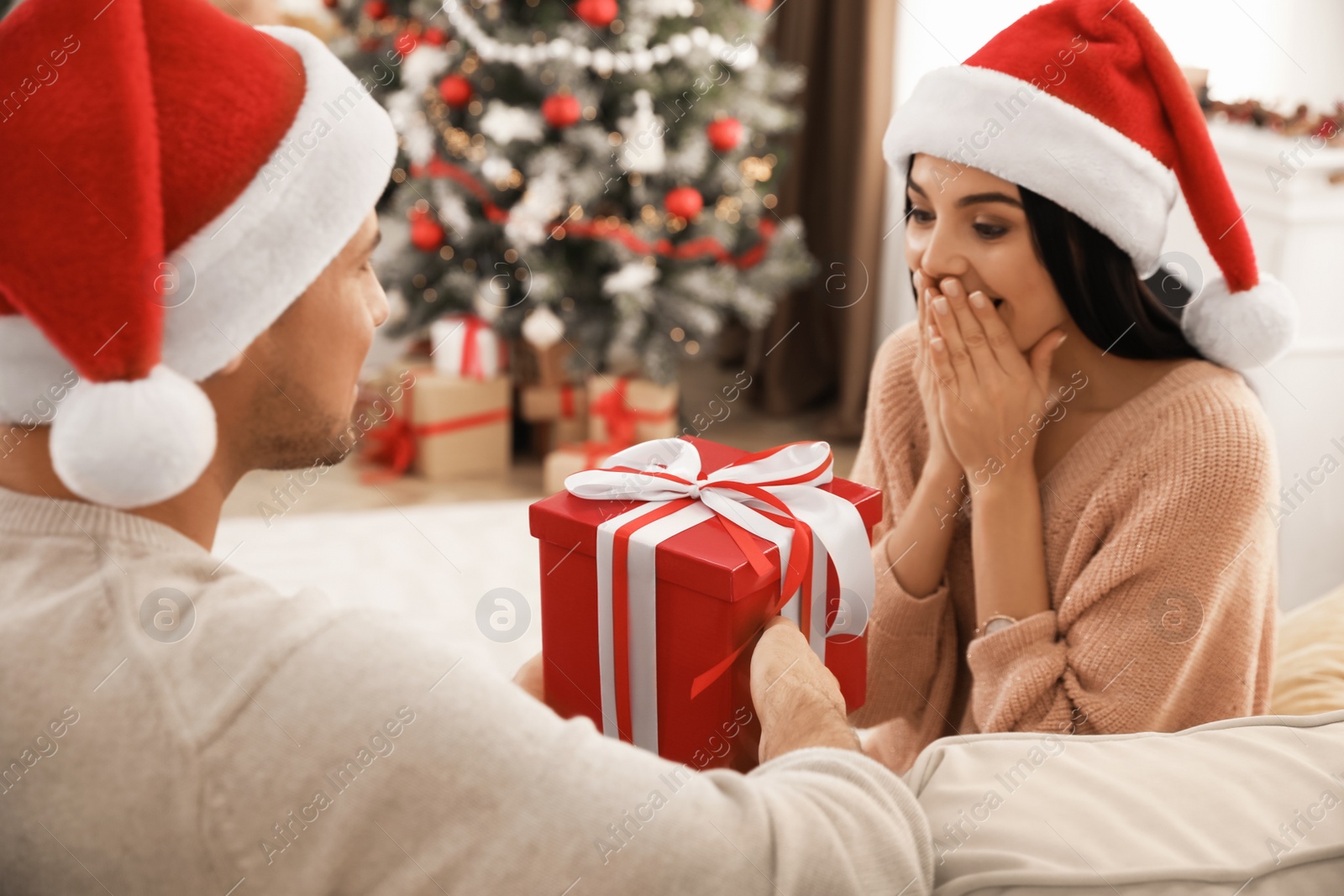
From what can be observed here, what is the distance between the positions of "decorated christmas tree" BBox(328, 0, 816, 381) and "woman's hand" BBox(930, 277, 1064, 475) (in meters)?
1.80

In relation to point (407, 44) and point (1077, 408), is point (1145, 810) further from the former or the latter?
point (407, 44)

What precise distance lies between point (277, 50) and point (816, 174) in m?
3.34

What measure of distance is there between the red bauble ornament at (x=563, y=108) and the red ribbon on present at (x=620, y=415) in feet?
2.72

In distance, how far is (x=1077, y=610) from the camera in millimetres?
1200

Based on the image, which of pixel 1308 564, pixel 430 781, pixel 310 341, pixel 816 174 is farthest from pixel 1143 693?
pixel 816 174

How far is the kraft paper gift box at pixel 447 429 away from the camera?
3.39 m

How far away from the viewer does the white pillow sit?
682mm

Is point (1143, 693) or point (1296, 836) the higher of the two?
point (1296, 836)

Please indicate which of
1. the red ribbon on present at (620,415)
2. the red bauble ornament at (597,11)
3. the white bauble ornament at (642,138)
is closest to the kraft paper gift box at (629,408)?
the red ribbon on present at (620,415)

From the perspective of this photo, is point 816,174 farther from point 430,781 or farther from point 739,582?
point 430,781

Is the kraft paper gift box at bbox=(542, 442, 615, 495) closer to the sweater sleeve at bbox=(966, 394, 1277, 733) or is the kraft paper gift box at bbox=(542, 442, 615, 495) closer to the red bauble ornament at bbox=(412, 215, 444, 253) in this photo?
the red bauble ornament at bbox=(412, 215, 444, 253)

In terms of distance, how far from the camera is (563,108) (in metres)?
2.85

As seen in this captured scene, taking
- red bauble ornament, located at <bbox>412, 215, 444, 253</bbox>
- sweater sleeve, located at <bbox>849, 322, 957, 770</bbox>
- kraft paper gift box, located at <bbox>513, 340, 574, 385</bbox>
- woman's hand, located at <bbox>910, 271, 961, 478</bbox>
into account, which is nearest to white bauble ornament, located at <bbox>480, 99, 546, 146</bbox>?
red bauble ornament, located at <bbox>412, 215, 444, 253</bbox>

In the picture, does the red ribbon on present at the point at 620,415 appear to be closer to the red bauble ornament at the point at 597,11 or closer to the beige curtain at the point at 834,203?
the beige curtain at the point at 834,203
